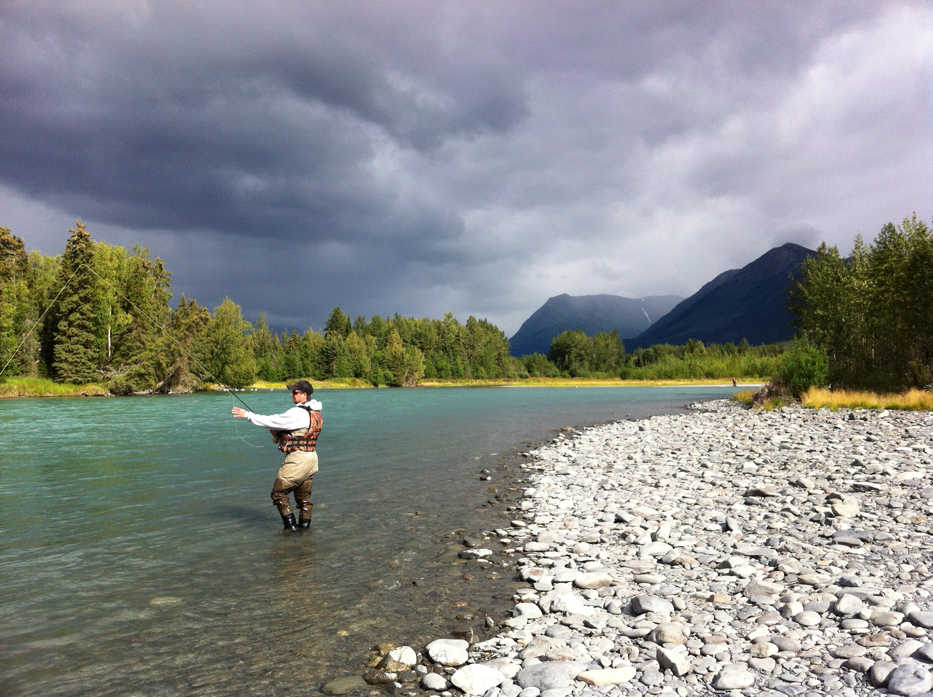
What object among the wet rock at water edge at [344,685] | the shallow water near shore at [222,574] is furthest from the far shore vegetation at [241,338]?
the wet rock at water edge at [344,685]

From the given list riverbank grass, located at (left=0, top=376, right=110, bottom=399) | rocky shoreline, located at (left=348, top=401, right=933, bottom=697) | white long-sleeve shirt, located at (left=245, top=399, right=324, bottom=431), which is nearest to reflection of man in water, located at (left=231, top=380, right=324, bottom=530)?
white long-sleeve shirt, located at (left=245, top=399, right=324, bottom=431)

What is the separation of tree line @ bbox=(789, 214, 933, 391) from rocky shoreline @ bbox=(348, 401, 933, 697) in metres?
27.5

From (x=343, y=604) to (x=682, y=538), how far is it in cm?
634

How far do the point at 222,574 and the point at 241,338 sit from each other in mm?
130415

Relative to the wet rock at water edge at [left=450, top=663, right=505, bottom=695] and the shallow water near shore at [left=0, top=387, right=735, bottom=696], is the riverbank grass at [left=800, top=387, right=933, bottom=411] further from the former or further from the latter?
the wet rock at water edge at [left=450, top=663, right=505, bottom=695]

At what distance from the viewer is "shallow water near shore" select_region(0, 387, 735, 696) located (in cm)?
630

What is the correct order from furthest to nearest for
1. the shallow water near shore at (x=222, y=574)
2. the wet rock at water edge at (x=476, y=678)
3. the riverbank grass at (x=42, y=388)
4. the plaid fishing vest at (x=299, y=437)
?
1. the riverbank grass at (x=42, y=388)
2. the plaid fishing vest at (x=299, y=437)
3. the shallow water near shore at (x=222, y=574)
4. the wet rock at water edge at (x=476, y=678)

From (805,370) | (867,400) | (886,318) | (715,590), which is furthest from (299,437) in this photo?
(886,318)

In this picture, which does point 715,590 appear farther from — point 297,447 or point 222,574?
point 297,447

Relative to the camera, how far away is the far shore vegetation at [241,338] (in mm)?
37594

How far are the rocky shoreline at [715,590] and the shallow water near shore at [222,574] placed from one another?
90 centimetres

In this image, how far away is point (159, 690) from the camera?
5.72 m

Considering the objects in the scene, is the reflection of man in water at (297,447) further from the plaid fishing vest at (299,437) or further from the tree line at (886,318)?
the tree line at (886,318)

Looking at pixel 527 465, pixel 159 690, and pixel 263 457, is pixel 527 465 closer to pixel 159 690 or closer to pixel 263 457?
pixel 263 457
